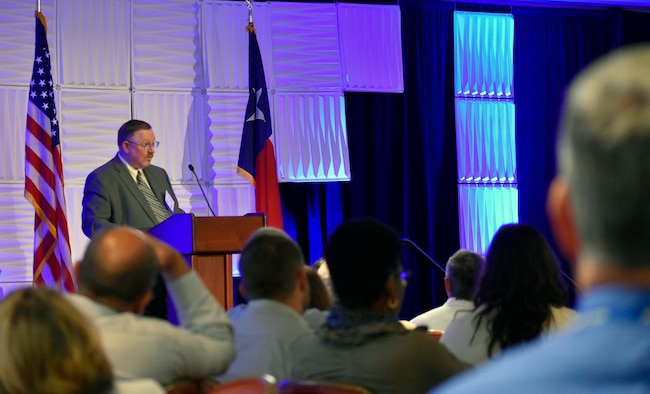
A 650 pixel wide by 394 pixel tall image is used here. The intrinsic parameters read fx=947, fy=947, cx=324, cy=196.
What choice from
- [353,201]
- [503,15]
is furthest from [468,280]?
[503,15]

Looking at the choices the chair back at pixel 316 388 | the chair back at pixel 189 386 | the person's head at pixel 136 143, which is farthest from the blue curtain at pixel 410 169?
the chair back at pixel 316 388

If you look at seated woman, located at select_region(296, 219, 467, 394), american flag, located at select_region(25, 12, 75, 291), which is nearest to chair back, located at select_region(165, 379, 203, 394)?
seated woman, located at select_region(296, 219, 467, 394)

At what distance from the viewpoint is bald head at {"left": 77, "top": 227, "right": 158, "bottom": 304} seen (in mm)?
2254

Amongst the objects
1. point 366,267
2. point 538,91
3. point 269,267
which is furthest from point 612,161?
point 538,91

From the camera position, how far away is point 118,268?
2262 mm

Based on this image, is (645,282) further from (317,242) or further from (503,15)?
(503,15)

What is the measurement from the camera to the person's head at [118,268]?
226cm

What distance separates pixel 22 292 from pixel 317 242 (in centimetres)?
646

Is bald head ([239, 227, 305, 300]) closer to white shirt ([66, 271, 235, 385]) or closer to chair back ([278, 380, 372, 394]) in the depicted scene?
white shirt ([66, 271, 235, 385])

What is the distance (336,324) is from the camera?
8.20 feet

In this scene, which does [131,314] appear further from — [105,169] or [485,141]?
[485,141]

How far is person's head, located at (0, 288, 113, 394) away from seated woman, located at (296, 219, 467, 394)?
89 cm

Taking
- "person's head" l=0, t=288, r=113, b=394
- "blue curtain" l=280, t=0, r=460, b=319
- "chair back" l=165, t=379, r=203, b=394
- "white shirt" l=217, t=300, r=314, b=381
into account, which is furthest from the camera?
"blue curtain" l=280, t=0, r=460, b=319

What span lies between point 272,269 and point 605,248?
223 cm
